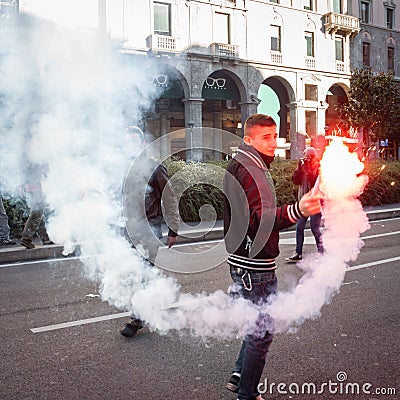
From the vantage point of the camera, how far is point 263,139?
11.0 feet

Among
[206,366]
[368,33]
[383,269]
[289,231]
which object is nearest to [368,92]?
[368,33]

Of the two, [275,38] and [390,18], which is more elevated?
[390,18]

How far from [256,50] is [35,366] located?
1155 inches

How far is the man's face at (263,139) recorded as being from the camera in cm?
336

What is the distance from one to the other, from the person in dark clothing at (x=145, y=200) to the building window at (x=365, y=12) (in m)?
37.4

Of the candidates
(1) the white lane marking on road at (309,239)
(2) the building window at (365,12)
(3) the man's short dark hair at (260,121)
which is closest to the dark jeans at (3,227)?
(1) the white lane marking on road at (309,239)

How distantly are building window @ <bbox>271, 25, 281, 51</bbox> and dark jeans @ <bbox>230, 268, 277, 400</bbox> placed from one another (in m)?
30.6

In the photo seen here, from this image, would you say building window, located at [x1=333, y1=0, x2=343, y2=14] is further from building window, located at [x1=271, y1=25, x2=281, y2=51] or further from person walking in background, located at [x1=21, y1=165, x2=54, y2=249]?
person walking in background, located at [x1=21, y1=165, x2=54, y2=249]

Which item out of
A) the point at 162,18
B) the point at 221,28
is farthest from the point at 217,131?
the point at 162,18

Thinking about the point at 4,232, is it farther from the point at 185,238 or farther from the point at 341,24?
the point at 341,24

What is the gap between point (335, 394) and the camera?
11.8ft

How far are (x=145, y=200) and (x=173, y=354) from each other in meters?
1.54

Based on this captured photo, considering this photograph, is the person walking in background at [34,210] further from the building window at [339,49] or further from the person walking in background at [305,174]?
the building window at [339,49]

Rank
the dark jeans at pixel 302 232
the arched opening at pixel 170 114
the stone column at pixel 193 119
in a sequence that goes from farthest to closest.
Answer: the stone column at pixel 193 119, the arched opening at pixel 170 114, the dark jeans at pixel 302 232
